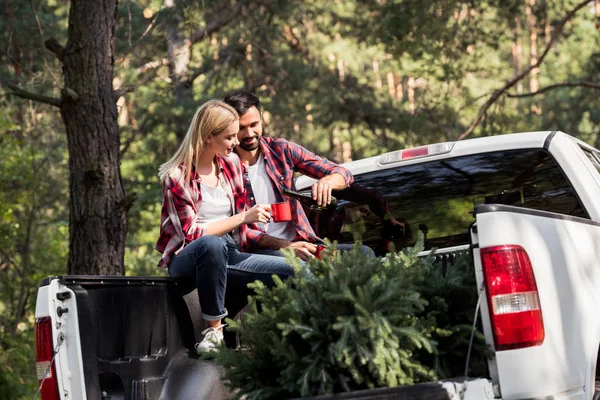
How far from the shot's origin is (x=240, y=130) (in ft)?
17.6

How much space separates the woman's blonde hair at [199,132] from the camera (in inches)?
189

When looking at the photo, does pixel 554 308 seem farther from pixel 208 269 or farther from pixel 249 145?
pixel 249 145

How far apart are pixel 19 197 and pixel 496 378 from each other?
42.1 feet

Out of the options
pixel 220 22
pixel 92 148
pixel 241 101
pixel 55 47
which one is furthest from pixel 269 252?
pixel 220 22

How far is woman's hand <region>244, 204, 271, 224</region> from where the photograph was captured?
15.2 ft

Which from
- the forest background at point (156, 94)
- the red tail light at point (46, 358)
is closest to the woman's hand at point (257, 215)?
the red tail light at point (46, 358)

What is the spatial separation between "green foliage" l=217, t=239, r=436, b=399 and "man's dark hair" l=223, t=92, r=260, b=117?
6.56 feet

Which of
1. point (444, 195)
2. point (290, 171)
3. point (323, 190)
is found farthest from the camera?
point (290, 171)

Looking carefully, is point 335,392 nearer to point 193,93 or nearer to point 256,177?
point 256,177

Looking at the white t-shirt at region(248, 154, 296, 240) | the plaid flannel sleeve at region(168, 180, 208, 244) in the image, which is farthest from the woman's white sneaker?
the white t-shirt at region(248, 154, 296, 240)

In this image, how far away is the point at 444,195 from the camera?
5293 millimetres

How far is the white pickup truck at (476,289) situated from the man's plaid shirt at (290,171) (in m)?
0.23

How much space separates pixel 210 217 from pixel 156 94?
943 centimetres

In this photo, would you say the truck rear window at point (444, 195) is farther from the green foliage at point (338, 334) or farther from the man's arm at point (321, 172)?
the green foliage at point (338, 334)
